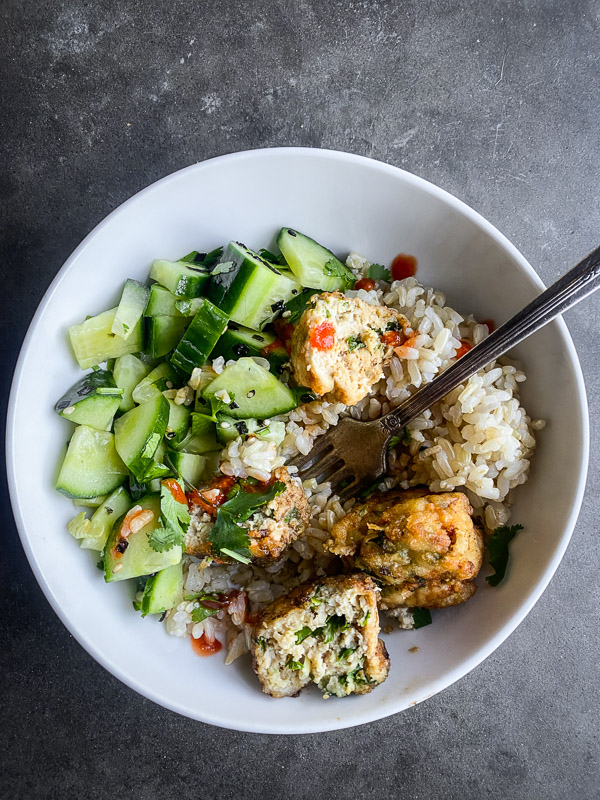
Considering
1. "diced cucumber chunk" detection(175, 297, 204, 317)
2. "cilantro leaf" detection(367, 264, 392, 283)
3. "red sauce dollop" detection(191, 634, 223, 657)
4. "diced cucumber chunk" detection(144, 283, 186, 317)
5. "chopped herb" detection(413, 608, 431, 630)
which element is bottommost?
"red sauce dollop" detection(191, 634, 223, 657)

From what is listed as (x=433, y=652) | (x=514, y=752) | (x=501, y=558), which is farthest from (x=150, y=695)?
(x=514, y=752)

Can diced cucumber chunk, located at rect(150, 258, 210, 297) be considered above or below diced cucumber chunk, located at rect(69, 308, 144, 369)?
above

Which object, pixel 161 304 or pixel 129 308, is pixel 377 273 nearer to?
pixel 161 304

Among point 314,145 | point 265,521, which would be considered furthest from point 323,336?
point 314,145

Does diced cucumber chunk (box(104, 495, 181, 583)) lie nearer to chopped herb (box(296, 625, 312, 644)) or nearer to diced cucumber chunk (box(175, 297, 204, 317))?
chopped herb (box(296, 625, 312, 644))

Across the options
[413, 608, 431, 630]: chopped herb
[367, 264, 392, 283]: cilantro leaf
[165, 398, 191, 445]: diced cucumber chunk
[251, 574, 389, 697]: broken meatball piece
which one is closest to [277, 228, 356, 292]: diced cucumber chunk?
[367, 264, 392, 283]: cilantro leaf
